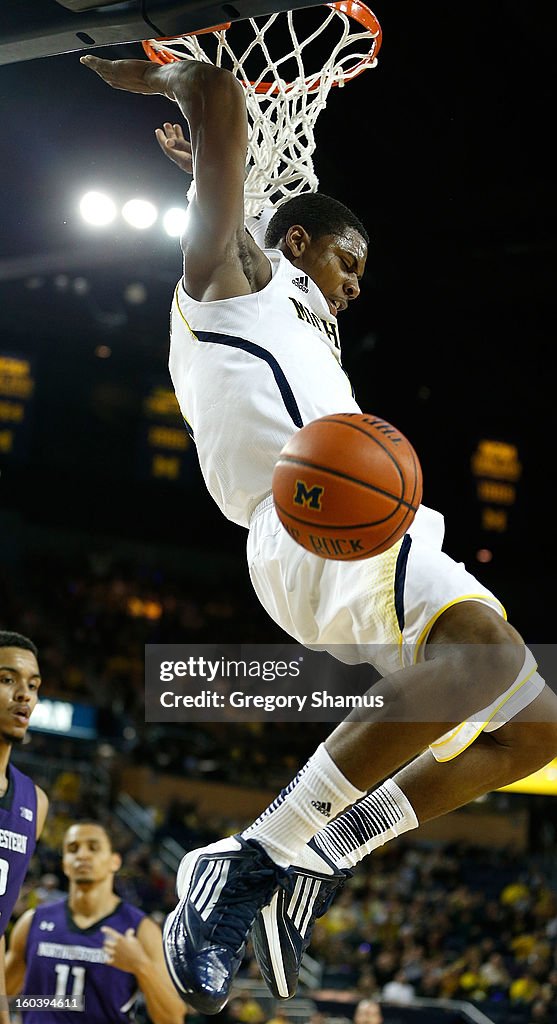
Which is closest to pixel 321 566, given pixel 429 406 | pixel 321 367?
pixel 321 367

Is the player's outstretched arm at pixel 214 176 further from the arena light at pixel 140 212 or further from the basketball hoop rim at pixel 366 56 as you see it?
the arena light at pixel 140 212

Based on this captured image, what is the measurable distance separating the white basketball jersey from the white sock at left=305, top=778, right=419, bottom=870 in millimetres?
820

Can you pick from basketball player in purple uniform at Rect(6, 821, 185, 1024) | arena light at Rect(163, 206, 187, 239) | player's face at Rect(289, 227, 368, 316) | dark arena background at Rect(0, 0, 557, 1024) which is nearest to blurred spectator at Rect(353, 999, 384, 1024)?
dark arena background at Rect(0, 0, 557, 1024)

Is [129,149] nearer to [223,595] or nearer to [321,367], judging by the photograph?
[321,367]

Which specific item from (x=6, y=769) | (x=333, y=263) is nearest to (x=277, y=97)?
(x=333, y=263)

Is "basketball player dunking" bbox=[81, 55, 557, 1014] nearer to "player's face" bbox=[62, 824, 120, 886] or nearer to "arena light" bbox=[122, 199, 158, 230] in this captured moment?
"player's face" bbox=[62, 824, 120, 886]

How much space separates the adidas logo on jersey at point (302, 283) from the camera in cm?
317

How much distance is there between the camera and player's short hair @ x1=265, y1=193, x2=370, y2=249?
339 centimetres

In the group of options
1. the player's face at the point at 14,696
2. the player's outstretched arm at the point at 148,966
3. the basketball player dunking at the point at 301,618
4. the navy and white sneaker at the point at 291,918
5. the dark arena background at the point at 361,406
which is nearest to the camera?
the basketball player dunking at the point at 301,618

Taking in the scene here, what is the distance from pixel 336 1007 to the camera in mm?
8211

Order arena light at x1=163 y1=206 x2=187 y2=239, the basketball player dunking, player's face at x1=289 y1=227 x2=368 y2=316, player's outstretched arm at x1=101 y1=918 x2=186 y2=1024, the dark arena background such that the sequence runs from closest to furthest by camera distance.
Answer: the basketball player dunking
player's face at x1=289 y1=227 x2=368 y2=316
player's outstretched arm at x1=101 y1=918 x2=186 y2=1024
the dark arena background
arena light at x1=163 y1=206 x2=187 y2=239

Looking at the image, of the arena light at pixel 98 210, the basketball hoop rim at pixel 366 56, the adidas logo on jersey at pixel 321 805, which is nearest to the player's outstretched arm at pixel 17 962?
the adidas logo on jersey at pixel 321 805

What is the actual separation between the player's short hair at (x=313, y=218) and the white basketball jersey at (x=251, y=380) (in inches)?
12.0

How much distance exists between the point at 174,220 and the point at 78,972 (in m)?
4.12
